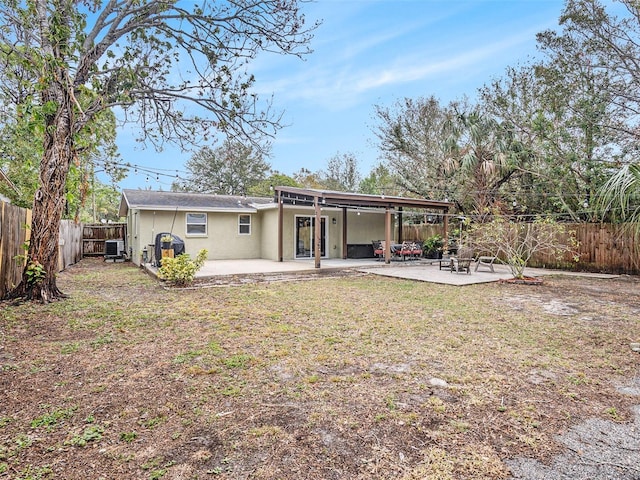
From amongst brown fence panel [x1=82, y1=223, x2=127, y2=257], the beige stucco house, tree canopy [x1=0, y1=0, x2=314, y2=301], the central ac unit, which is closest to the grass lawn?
tree canopy [x1=0, y1=0, x2=314, y2=301]

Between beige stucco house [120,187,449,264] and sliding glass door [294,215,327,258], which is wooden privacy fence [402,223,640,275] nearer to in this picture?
beige stucco house [120,187,449,264]

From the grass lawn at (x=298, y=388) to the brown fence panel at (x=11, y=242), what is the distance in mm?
670

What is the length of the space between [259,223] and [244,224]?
0.72m

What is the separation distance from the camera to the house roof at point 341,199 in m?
12.8

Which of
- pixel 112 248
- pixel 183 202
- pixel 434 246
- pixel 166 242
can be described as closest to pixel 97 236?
pixel 112 248

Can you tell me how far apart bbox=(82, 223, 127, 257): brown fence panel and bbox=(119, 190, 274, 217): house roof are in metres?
1.27

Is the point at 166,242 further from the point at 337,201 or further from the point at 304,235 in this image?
the point at 304,235

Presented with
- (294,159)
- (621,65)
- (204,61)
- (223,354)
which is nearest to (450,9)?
(204,61)

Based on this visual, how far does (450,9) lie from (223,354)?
9.90 metres

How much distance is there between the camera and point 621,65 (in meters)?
12.7

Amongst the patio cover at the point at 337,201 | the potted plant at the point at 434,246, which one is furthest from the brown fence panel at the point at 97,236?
the potted plant at the point at 434,246

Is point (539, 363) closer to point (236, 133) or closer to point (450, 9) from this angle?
point (236, 133)

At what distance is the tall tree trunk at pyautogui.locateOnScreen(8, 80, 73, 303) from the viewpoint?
645cm

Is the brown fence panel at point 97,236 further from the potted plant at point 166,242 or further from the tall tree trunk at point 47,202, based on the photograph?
the tall tree trunk at point 47,202
